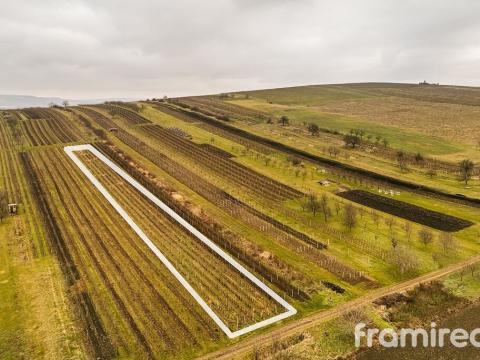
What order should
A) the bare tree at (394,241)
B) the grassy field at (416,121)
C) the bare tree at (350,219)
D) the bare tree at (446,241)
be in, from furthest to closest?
the grassy field at (416,121) < the bare tree at (350,219) < the bare tree at (446,241) < the bare tree at (394,241)

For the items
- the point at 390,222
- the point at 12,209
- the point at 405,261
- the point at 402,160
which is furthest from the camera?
the point at 402,160

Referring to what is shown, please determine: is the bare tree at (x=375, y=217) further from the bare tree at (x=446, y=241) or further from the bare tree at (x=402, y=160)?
the bare tree at (x=402, y=160)

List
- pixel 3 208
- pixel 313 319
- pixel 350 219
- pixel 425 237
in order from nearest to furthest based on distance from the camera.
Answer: pixel 313 319 → pixel 425 237 → pixel 350 219 → pixel 3 208

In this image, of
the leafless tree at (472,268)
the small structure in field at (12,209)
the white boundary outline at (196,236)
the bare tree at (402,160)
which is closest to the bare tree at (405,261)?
the leafless tree at (472,268)

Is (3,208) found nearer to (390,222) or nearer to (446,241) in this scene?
(390,222)

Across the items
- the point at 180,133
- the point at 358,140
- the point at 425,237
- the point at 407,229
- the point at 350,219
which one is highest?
the point at 180,133

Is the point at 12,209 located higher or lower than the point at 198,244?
higher

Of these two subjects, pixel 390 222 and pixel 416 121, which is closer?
pixel 390 222

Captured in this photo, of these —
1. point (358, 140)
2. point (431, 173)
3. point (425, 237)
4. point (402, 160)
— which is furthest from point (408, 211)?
point (358, 140)
